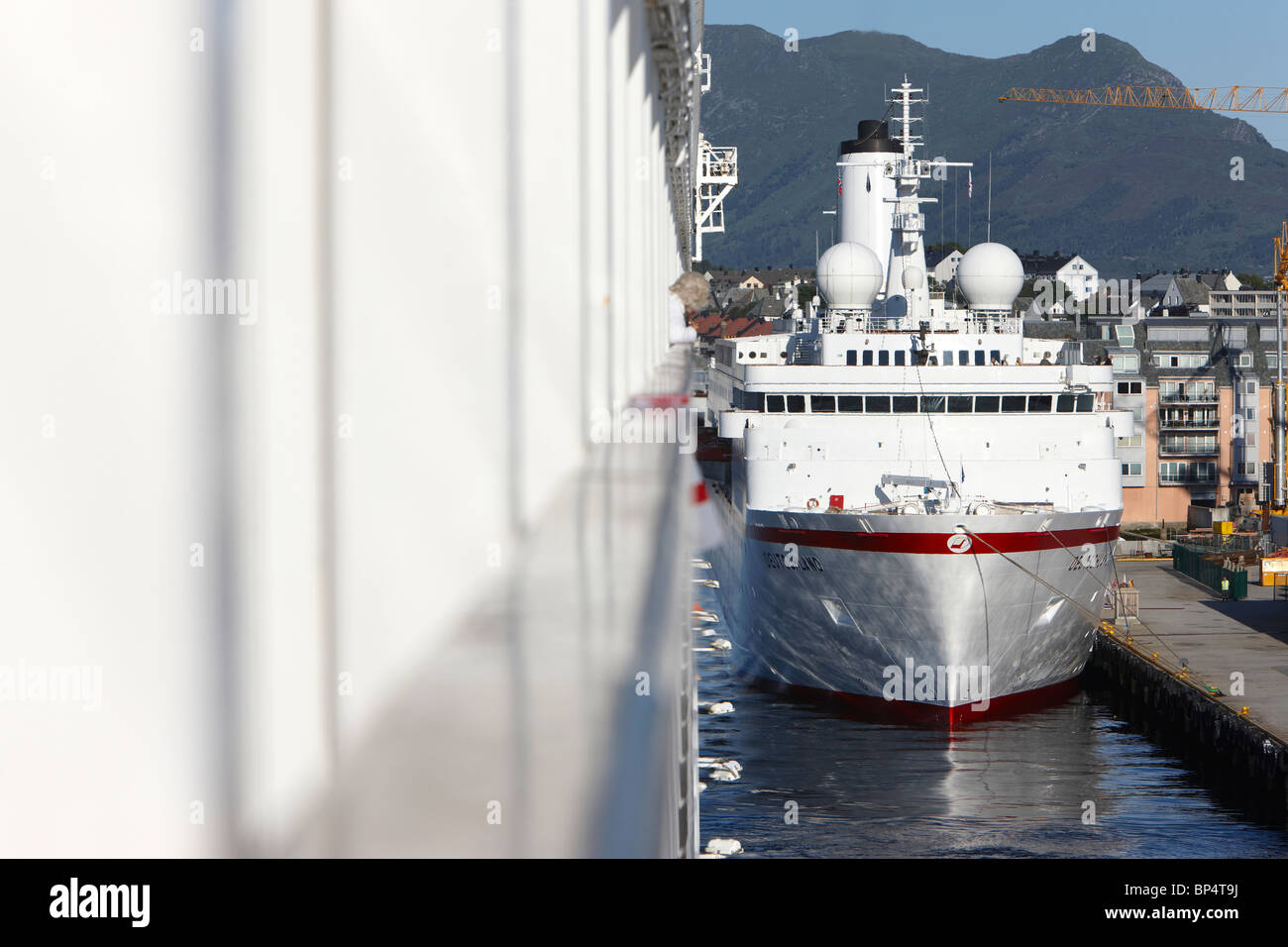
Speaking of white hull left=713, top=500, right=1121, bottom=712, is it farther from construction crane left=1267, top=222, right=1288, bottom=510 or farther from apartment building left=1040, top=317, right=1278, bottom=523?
apartment building left=1040, top=317, right=1278, bottom=523

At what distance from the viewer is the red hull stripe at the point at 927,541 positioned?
2895cm

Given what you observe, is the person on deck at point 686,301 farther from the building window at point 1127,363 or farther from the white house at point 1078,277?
the white house at point 1078,277

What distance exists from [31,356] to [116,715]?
1.04 feet

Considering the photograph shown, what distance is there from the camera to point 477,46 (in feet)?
9.41

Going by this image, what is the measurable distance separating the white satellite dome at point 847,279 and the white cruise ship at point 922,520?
5120 millimetres

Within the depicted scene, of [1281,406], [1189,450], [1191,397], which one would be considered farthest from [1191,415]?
[1281,406]

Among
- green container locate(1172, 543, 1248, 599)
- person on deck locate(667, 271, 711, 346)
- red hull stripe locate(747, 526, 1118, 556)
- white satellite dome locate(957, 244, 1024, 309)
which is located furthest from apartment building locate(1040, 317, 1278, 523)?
person on deck locate(667, 271, 711, 346)

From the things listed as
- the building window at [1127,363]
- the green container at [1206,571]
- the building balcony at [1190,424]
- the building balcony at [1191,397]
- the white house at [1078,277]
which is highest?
the white house at [1078,277]

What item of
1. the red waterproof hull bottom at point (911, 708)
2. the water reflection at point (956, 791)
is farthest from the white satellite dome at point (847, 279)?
the red waterproof hull bottom at point (911, 708)

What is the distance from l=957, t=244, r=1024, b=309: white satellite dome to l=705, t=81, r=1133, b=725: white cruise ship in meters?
3.87

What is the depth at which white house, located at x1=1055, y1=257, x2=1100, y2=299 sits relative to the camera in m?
134

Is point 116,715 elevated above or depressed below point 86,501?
below
